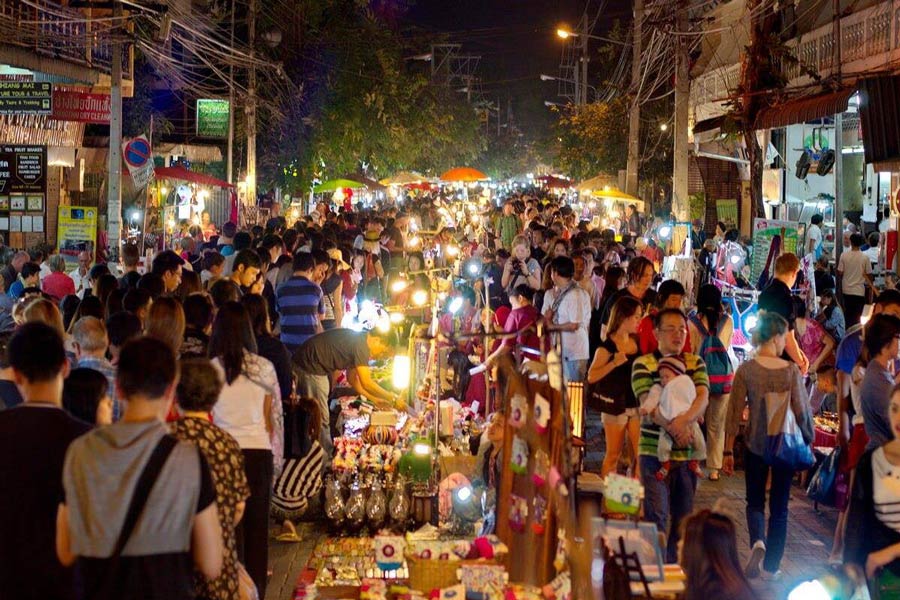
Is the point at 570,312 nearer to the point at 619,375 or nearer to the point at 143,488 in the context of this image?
the point at 619,375

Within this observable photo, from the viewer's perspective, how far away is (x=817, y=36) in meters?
21.0

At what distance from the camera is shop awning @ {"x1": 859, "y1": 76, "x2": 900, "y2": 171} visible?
51.2 feet

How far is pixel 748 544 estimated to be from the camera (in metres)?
8.99

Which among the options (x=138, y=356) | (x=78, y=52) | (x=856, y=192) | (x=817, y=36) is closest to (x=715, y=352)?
(x=138, y=356)

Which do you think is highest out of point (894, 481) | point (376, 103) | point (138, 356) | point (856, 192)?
point (376, 103)

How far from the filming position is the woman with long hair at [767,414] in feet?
25.7

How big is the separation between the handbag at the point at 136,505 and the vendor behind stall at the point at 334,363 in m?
5.34

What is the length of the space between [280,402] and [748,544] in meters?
4.01

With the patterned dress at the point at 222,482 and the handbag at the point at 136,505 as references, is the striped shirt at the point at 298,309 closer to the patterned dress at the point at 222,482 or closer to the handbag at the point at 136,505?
the patterned dress at the point at 222,482

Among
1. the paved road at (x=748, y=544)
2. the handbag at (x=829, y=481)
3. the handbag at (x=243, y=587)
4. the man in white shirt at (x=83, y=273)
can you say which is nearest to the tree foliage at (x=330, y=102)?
the man in white shirt at (x=83, y=273)

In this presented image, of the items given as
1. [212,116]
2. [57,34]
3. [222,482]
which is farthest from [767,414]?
[212,116]

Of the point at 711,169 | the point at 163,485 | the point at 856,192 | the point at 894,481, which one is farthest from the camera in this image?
the point at 711,169

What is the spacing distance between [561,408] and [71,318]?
5.56 m

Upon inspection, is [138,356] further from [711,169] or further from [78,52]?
[711,169]
